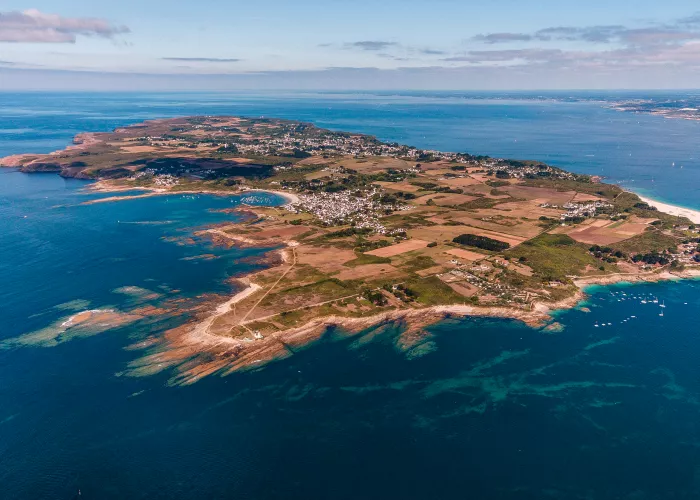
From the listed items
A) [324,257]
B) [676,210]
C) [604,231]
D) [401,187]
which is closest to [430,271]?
[324,257]

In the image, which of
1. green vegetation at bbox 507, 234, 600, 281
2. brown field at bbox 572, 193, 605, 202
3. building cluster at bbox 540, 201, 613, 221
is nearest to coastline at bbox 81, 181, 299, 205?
green vegetation at bbox 507, 234, 600, 281

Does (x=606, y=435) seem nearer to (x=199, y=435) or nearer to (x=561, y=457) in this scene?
(x=561, y=457)

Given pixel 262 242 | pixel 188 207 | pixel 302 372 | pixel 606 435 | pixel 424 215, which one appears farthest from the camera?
pixel 188 207

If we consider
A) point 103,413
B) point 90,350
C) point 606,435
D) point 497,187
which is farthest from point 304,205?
point 606,435

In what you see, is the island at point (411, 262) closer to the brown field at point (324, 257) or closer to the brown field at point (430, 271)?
the brown field at point (324, 257)

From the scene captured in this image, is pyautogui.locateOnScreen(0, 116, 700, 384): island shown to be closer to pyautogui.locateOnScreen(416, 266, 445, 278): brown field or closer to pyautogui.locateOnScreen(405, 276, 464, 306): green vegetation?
pyautogui.locateOnScreen(405, 276, 464, 306): green vegetation

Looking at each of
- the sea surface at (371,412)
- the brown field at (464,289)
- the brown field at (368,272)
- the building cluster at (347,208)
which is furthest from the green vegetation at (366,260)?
the sea surface at (371,412)

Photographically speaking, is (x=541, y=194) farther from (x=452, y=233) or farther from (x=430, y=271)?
(x=430, y=271)
